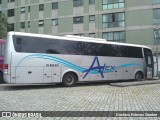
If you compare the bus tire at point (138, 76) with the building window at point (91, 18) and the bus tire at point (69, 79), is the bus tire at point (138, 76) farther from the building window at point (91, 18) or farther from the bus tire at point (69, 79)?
the building window at point (91, 18)

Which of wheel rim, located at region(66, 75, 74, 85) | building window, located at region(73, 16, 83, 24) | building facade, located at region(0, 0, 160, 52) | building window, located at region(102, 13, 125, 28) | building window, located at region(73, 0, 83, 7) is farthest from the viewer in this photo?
building window, located at region(73, 0, 83, 7)

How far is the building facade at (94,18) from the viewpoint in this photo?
116 feet

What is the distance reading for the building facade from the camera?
116 ft

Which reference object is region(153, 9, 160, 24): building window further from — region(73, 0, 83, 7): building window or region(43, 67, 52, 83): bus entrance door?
region(43, 67, 52, 83): bus entrance door

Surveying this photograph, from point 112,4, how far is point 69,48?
23.6 m

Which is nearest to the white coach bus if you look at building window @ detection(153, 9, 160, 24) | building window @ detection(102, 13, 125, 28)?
building window @ detection(153, 9, 160, 24)

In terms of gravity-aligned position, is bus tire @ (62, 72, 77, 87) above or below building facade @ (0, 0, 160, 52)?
below

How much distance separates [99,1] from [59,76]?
84.2 feet

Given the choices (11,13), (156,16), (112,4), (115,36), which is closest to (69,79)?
(115,36)

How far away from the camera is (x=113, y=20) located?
3784 centimetres

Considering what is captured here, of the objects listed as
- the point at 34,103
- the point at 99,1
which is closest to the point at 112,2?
the point at 99,1

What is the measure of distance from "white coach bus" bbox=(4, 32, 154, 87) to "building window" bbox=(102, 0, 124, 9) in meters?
17.9

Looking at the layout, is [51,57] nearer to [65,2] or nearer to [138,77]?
[138,77]

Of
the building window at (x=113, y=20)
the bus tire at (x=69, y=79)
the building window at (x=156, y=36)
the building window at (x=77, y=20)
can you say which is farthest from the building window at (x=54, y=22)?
the bus tire at (x=69, y=79)
